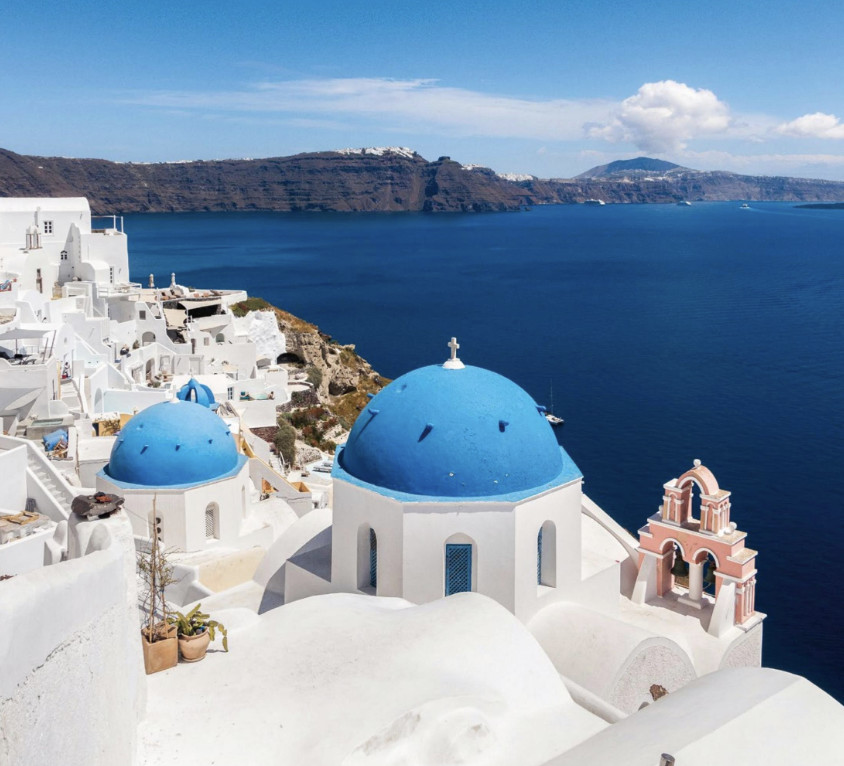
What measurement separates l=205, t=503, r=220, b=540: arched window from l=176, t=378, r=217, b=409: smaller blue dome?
24.4 feet

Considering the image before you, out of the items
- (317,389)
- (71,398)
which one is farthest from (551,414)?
(71,398)

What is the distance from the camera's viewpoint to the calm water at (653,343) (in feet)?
104

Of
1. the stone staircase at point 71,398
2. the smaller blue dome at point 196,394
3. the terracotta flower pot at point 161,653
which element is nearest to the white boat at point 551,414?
the smaller blue dome at point 196,394

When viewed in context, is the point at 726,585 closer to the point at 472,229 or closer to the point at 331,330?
the point at 331,330

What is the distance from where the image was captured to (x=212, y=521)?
16.0m

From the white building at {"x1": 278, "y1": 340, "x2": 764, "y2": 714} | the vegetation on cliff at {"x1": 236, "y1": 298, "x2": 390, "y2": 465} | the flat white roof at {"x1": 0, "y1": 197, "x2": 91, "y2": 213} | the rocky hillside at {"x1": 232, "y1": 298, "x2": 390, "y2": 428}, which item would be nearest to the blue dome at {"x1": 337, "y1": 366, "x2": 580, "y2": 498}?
the white building at {"x1": 278, "y1": 340, "x2": 764, "y2": 714}

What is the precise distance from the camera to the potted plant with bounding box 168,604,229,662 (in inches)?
330

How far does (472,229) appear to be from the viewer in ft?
590

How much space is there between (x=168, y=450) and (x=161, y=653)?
7.48m

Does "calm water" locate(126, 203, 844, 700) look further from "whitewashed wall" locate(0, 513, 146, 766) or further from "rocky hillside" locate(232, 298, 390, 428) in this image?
"whitewashed wall" locate(0, 513, 146, 766)

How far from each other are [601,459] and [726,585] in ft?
84.1

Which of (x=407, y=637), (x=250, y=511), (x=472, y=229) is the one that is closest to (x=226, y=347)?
(x=250, y=511)

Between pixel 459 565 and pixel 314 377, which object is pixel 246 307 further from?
pixel 459 565

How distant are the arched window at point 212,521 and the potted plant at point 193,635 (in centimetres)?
727
